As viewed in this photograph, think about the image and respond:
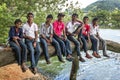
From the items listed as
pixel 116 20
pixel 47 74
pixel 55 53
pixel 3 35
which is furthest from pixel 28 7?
pixel 116 20

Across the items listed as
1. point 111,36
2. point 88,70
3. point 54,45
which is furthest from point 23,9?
point 111,36

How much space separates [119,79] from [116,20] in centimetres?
7805

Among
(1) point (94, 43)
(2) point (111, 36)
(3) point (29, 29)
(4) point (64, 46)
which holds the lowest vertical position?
(2) point (111, 36)

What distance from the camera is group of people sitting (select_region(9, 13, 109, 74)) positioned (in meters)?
10.7

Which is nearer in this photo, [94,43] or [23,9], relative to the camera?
[94,43]

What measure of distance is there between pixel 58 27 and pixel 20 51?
6.39 feet

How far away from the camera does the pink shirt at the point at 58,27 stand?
39.1 feet

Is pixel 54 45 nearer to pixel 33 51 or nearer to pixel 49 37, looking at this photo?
pixel 49 37

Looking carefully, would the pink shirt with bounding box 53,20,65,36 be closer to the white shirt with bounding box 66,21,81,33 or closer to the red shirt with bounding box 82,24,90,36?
the white shirt with bounding box 66,21,81,33

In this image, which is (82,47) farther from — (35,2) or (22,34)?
(35,2)

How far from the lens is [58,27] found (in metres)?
12.0

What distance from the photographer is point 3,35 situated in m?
15.7

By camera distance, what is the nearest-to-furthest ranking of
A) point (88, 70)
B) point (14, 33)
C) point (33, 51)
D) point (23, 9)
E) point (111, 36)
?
point (14, 33) → point (33, 51) → point (23, 9) → point (88, 70) → point (111, 36)

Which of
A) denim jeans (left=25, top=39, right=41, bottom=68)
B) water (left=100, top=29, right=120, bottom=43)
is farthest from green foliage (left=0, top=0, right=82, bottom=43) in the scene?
water (left=100, top=29, right=120, bottom=43)
